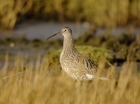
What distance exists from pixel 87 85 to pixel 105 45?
19.4 feet

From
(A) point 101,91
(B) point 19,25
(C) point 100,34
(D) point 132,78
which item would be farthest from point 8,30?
(A) point 101,91

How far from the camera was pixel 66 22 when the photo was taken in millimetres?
19719

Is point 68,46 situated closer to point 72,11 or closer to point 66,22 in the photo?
point 66,22

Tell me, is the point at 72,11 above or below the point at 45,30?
above

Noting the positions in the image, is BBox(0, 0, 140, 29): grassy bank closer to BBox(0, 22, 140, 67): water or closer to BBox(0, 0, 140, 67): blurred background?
BBox(0, 0, 140, 67): blurred background

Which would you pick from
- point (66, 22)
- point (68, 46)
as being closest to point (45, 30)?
point (66, 22)

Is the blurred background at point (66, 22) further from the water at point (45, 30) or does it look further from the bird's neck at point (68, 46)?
the bird's neck at point (68, 46)

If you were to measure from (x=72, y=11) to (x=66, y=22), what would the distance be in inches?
21.5

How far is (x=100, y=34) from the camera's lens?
692 inches

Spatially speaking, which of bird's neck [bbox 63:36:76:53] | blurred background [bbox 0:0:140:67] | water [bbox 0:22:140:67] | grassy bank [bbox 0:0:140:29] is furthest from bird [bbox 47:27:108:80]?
grassy bank [bbox 0:0:140:29]

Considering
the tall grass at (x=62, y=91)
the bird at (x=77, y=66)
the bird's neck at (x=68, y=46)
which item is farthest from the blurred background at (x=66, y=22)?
the tall grass at (x=62, y=91)

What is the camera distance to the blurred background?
54.5 feet

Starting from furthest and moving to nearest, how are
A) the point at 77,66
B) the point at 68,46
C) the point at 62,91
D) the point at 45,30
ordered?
the point at 45,30 < the point at 68,46 < the point at 77,66 < the point at 62,91

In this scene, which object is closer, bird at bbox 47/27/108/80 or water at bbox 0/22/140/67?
bird at bbox 47/27/108/80
